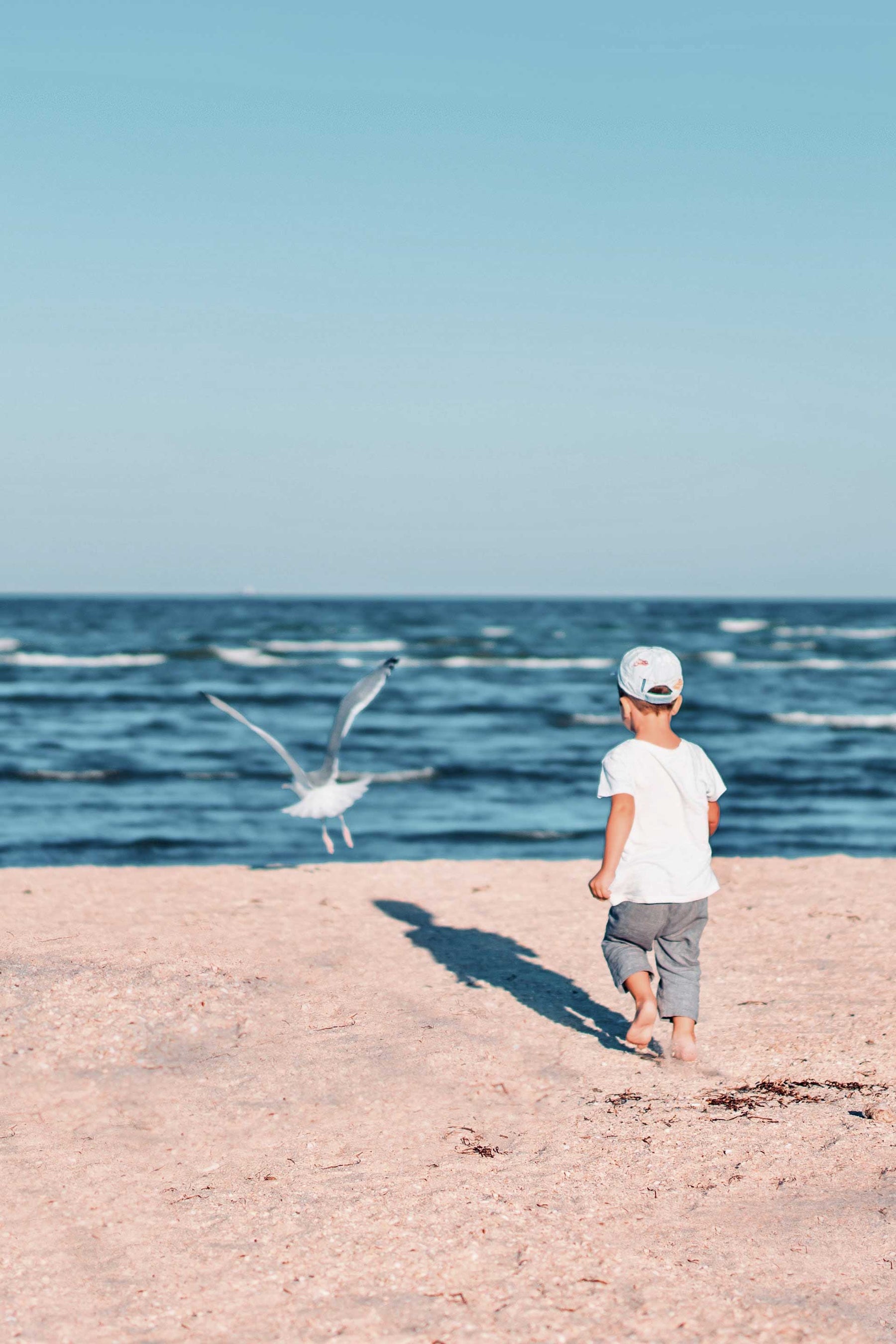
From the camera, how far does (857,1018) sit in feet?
15.5

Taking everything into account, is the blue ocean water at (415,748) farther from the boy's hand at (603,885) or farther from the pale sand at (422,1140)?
the boy's hand at (603,885)

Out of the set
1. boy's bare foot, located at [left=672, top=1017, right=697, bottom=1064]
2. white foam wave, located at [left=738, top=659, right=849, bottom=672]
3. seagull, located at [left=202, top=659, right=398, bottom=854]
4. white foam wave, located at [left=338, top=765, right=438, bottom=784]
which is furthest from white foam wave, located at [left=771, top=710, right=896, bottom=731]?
boy's bare foot, located at [left=672, top=1017, right=697, bottom=1064]

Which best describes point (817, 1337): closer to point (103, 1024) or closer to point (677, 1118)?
point (677, 1118)

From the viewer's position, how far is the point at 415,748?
54.2ft

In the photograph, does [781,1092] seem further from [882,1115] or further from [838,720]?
[838,720]

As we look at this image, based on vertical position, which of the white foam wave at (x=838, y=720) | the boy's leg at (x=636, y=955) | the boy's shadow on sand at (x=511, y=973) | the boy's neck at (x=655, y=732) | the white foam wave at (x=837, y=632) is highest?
the white foam wave at (x=837, y=632)

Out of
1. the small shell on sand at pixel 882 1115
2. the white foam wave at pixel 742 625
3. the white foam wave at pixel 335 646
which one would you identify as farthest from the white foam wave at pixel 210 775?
the white foam wave at pixel 742 625

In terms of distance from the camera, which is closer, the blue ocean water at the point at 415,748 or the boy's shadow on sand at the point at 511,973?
the boy's shadow on sand at the point at 511,973

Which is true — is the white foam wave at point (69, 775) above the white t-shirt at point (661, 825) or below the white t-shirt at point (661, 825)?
below

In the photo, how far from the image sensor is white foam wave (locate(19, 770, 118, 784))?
13.5 meters

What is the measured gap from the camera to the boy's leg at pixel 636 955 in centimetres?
420

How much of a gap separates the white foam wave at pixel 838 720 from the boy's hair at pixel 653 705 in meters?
16.2

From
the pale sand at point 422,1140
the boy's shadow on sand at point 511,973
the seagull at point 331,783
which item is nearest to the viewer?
the pale sand at point 422,1140

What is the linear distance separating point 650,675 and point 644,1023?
1.22m
